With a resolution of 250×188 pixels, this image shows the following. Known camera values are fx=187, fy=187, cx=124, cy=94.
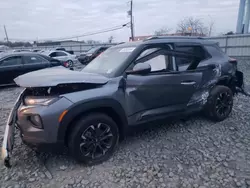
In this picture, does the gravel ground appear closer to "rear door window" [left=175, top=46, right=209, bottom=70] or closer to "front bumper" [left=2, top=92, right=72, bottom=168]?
"front bumper" [left=2, top=92, right=72, bottom=168]

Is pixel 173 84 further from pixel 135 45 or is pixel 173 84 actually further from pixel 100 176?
pixel 100 176

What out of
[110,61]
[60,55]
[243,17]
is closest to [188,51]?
[110,61]

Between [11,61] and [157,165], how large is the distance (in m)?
7.83

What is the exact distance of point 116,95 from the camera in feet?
8.93

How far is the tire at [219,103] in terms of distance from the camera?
12.7 ft

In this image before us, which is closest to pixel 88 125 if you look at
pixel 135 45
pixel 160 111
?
pixel 160 111

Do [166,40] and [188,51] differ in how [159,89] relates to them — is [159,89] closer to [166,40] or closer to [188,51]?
[166,40]

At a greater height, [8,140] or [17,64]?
[17,64]

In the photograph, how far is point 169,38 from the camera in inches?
136

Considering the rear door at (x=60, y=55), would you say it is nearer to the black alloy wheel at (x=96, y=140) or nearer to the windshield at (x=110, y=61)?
the windshield at (x=110, y=61)

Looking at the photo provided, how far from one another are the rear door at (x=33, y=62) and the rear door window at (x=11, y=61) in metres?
0.22

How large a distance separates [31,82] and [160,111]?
80.8 inches

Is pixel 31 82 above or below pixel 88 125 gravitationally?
above

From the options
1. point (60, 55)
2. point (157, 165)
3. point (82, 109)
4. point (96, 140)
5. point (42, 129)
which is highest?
point (60, 55)
